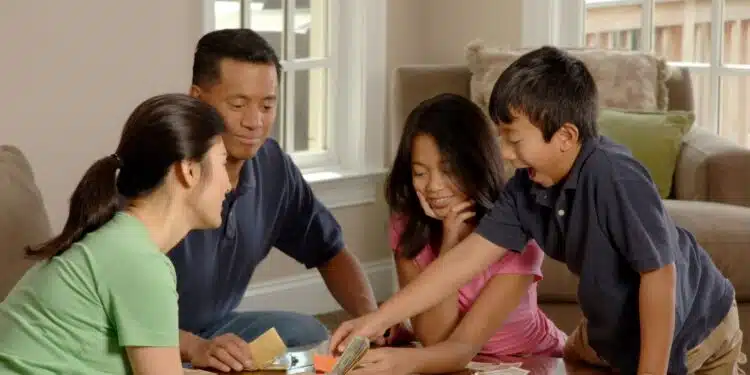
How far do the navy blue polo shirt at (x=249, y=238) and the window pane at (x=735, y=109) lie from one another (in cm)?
252

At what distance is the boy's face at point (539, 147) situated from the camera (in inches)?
101

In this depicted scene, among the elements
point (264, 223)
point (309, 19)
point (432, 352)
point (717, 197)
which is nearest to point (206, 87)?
point (264, 223)

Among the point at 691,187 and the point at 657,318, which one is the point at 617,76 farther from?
the point at 657,318

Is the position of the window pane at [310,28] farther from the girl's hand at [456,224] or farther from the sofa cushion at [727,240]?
the girl's hand at [456,224]

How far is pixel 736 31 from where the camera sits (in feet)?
17.2

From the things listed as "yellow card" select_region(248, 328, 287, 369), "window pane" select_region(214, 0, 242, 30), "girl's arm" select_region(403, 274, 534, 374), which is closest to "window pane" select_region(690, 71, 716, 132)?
"window pane" select_region(214, 0, 242, 30)

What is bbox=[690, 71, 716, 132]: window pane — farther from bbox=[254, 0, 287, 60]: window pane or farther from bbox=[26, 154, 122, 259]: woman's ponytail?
bbox=[26, 154, 122, 259]: woman's ponytail

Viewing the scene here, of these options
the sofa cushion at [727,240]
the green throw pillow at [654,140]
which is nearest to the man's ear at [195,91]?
the sofa cushion at [727,240]

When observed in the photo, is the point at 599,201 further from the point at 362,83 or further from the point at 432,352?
the point at 362,83

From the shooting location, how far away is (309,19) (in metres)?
5.43

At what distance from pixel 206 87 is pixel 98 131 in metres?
1.52

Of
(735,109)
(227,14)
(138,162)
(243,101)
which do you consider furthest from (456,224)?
(735,109)

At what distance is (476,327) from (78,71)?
2099mm

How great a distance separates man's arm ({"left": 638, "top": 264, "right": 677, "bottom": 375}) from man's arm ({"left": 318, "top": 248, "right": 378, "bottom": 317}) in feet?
2.92
